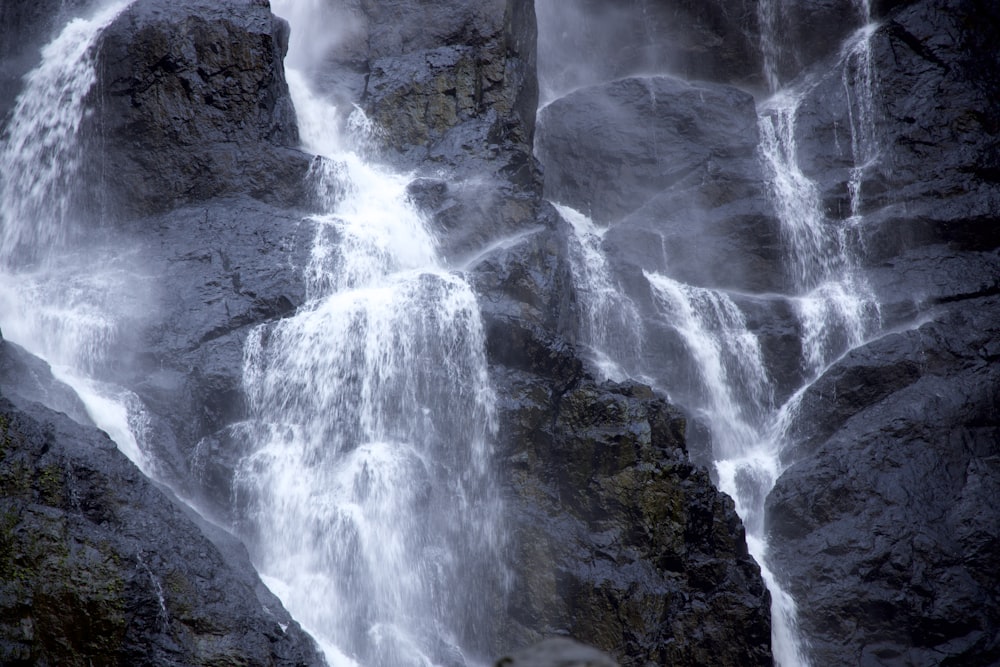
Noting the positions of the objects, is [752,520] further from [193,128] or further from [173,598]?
[193,128]

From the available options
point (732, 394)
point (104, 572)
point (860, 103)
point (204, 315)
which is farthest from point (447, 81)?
point (104, 572)

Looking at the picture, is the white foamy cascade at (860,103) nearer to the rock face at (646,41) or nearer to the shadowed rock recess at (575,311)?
the shadowed rock recess at (575,311)

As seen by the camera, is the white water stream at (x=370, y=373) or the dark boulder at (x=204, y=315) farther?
the dark boulder at (x=204, y=315)

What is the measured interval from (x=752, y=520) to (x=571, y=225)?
28.1ft

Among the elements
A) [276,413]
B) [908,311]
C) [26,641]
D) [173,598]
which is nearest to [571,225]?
[908,311]

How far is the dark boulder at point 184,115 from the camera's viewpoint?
20.7 m

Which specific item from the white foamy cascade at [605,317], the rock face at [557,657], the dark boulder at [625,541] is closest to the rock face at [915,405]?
the dark boulder at [625,541]

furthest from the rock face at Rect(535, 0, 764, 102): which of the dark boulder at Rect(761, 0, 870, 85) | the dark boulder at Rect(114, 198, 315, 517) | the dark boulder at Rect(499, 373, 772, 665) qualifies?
the dark boulder at Rect(499, 373, 772, 665)

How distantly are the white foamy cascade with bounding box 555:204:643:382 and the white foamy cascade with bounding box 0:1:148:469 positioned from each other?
9.68 m

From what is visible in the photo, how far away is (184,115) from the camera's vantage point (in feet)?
69.1

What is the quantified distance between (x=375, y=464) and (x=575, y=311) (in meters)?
6.78

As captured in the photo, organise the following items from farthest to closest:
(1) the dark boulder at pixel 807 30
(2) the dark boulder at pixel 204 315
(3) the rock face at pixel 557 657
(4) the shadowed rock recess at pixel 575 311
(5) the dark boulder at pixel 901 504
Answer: (1) the dark boulder at pixel 807 30, (5) the dark boulder at pixel 901 504, (2) the dark boulder at pixel 204 315, (4) the shadowed rock recess at pixel 575 311, (3) the rock face at pixel 557 657

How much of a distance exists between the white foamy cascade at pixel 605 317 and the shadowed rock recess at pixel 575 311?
1.04 ft

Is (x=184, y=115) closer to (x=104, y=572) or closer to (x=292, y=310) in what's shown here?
(x=292, y=310)
